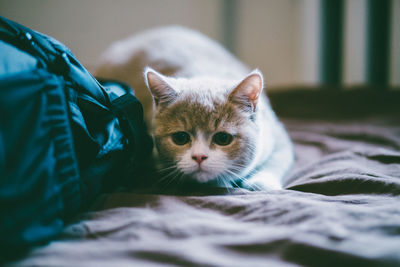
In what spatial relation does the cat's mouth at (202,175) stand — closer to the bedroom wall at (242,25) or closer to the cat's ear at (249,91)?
the cat's ear at (249,91)

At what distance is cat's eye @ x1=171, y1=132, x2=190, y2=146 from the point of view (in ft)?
3.16

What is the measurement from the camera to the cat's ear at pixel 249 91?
0.92 meters

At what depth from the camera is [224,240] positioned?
568mm

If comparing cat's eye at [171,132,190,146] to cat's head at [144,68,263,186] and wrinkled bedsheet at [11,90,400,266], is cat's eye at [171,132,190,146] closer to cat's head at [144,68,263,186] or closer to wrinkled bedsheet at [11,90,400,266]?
cat's head at [144,68,263,186]

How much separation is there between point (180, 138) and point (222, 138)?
0.48 ft

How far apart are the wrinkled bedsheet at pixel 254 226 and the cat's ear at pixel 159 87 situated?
0.35 m

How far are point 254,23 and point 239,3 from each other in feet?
0.81

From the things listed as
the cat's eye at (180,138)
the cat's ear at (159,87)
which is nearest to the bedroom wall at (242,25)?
the cat's ear at (159,87)

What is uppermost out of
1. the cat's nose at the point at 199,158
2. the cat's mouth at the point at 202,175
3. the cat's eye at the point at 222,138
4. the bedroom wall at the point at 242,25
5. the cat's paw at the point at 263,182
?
the bedroom wall at the point at 242,25

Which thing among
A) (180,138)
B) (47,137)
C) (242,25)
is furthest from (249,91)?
(242,25)

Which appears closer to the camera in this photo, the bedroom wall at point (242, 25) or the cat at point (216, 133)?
the cat at point (216, 133)

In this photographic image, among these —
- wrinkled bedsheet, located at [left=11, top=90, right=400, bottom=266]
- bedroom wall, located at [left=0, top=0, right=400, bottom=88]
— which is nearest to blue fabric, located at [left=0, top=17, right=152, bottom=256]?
wrinkled bedsheet, located at [left=11, top=90, right=400, bottom=266]

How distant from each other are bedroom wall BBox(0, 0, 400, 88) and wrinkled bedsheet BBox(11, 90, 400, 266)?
1.76m

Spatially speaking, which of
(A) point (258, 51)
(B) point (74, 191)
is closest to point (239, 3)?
(A) point (258, 51)
